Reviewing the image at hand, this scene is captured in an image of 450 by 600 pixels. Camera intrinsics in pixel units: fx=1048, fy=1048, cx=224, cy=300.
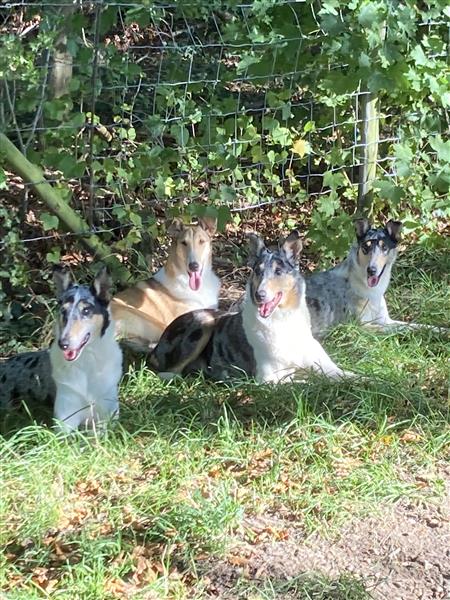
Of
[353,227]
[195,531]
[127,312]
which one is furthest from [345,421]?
[353,227]

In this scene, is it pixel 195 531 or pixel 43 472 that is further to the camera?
pixel 43 472

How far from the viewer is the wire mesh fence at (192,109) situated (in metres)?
7.83

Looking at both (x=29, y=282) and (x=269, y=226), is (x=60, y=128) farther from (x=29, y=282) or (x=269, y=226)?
(x=269, y=226)

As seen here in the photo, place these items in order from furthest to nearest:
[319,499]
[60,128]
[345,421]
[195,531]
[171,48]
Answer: [171,48], [60,128], [345,421], [319,499], [195,531]

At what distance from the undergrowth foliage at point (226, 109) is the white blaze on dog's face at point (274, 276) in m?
1.36

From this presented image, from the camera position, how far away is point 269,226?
397 inches

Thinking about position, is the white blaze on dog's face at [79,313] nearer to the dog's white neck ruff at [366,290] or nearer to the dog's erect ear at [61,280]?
the dog's erect ear at [61,280]

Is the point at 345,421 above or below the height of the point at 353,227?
below

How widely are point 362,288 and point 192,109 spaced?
6.57 feet

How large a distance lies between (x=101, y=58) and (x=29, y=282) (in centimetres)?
198

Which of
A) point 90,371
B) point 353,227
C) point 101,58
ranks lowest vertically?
point 90,371

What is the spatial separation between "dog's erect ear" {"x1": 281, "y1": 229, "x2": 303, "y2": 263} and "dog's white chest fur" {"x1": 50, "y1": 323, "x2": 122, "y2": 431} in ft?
4.87

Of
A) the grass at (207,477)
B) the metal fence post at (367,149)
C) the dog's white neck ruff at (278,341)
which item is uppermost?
the metal fence post at (367,149)

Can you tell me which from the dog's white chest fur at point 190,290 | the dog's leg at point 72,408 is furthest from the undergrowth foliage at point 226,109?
the dog's leg at point 72,408
